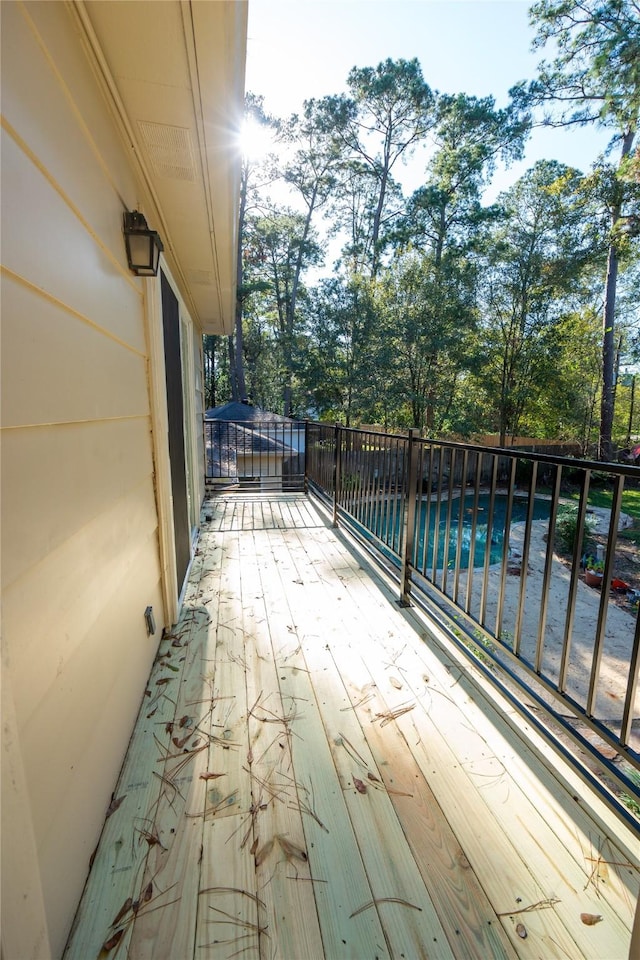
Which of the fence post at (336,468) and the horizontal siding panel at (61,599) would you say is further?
the fence post at (336,468)

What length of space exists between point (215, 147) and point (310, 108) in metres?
18.2

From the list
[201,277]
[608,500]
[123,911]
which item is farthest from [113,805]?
[608,500]

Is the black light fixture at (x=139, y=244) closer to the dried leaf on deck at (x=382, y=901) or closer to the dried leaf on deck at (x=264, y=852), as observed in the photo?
the dried leaf on deck at (x=264, y=852)

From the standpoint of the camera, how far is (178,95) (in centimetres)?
156

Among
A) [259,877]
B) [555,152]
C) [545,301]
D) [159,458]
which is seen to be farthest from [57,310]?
[555,152]

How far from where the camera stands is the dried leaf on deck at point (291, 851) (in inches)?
45.3

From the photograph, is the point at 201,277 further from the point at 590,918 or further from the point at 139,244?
the point at 590,918

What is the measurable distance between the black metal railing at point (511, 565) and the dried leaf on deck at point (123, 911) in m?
1.38

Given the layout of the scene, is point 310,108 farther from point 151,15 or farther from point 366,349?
point 151,15

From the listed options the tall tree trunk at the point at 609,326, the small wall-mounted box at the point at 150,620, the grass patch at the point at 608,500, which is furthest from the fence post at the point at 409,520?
the tall tree trunk at the point at 609,326

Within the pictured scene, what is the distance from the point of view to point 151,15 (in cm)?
124

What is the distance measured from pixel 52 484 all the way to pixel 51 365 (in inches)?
11.8

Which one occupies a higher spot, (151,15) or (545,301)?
(545,301)

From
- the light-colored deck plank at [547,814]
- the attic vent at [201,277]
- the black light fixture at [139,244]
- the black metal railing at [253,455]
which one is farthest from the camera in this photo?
the black metal railing at [253,455]
